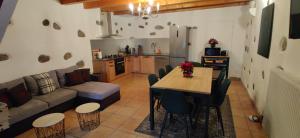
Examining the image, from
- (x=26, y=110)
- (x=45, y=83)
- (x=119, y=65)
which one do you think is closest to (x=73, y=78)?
(x=45, y=83)

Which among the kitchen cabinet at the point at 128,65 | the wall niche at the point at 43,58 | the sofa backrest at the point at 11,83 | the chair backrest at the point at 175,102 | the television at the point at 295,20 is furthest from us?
the kitchen cabinet at the point at 128,65

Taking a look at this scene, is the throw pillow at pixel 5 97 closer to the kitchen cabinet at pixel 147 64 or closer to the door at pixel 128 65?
the door at pixel 128 65

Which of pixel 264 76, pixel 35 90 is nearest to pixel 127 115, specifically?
pixel 35 90

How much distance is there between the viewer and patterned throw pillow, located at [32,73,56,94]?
3.17m

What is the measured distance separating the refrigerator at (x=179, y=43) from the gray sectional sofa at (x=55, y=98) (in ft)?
9.32

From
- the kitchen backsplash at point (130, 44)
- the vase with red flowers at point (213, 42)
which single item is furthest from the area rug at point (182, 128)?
the kitchen backsplash at point (130, 44)

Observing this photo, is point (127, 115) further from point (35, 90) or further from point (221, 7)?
point (221, 7)

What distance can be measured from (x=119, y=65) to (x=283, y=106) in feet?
15.8

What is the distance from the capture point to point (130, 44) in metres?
6.99

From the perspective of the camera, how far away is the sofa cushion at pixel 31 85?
121 inches

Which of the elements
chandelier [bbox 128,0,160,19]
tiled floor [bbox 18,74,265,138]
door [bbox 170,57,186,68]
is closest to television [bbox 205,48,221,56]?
door [bbox 170,57,186,68]

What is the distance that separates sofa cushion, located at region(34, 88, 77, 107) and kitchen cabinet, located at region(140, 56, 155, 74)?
3.33m

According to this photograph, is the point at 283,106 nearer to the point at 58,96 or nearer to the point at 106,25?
the point at 58,96

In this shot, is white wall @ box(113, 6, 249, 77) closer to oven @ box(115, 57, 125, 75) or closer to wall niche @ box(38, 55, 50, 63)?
oven @ box(115, 57, 125, 75)
